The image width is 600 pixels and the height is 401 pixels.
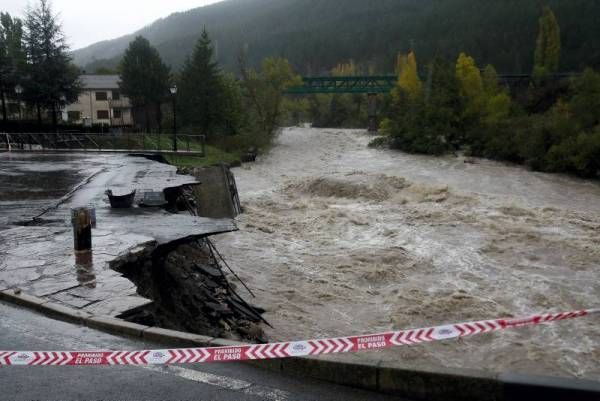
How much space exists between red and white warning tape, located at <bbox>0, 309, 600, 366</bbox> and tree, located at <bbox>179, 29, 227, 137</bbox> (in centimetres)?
4365

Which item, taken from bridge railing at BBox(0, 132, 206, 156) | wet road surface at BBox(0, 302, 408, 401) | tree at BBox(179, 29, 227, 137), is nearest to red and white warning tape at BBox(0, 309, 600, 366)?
wet road surface at BBox(0, 302, 408, 401)

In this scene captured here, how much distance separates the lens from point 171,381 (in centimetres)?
562

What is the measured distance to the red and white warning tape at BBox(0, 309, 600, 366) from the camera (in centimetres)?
591

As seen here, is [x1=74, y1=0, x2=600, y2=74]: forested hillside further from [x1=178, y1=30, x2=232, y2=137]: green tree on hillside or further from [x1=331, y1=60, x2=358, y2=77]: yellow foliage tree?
[x1=178, y1=30, x2=232, y2=137]: green tree on hillside

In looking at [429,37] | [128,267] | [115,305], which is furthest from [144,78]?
[429,37]

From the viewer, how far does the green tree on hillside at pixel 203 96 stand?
1918 inches

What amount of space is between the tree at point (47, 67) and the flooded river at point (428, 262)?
20.9m

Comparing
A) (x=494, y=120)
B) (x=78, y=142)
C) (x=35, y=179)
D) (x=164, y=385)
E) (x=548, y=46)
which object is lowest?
(x=164, y=385)

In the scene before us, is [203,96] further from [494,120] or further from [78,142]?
[494,120]

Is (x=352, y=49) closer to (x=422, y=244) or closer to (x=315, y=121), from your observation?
(x=315, y=121)

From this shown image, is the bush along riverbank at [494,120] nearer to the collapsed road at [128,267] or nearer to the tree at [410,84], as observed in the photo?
the tree at [410,84]

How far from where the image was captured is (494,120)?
46.1 m

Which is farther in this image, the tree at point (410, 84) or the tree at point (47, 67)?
the tree at point (410, 84)

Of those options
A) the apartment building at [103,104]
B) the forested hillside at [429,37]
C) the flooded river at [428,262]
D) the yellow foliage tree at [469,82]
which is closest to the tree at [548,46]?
the forested hillside at [429,37]
